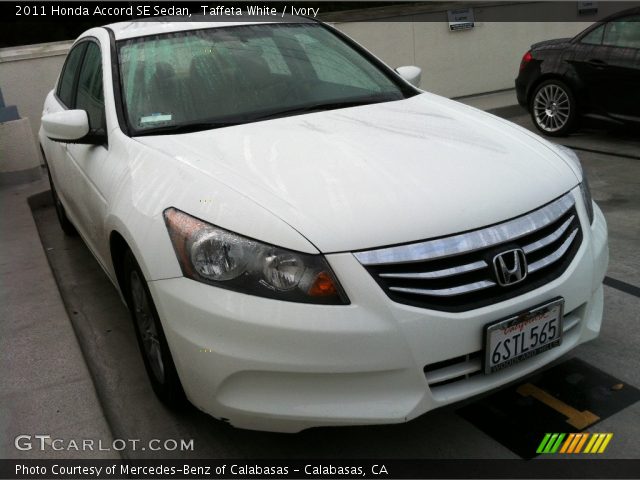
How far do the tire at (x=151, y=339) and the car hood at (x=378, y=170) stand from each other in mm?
453

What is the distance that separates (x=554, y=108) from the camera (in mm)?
8156

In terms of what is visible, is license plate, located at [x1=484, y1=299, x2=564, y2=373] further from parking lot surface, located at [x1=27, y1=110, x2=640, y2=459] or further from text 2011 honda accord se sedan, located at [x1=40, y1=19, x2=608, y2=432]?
parking lot surface, located at [x1=27, y1=110, x2=640, y2=459]

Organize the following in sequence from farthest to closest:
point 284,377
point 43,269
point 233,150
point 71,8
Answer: point 71,8 → point 43,269 → point 233,150 → point 284,377

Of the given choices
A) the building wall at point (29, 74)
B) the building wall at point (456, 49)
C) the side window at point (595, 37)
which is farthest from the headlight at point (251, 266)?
the building wall at point (456, 49)

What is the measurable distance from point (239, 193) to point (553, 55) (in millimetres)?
6480

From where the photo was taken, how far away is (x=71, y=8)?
1050cm

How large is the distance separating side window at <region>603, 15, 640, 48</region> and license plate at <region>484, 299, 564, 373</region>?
18.9ft

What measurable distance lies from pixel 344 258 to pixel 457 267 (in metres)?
0.37

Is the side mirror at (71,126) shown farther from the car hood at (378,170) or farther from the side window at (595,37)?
the side window at (595,37)

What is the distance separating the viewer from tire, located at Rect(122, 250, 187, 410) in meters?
2.71

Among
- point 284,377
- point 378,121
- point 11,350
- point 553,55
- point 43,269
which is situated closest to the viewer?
point 284,377

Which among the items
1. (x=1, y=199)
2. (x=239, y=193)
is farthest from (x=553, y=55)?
(x=239, y=193)

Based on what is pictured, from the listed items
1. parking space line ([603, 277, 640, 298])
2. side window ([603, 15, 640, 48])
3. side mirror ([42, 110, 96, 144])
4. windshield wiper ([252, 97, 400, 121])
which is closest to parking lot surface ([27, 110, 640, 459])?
parking space line ([603, 277, 640, 298])

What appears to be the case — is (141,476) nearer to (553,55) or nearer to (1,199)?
(1,199)
